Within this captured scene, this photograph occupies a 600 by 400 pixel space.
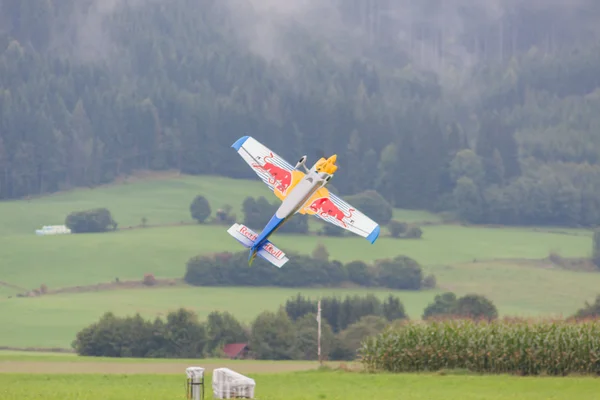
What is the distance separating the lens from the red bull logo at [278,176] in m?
36.4

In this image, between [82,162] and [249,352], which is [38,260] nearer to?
[82,162]

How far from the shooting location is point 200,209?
15238cm

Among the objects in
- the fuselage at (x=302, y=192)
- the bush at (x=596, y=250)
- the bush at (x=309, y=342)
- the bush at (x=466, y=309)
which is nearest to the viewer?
the fuselage at (x=302, y=192)

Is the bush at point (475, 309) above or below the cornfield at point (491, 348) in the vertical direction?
above

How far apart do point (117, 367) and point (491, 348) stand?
1451cm

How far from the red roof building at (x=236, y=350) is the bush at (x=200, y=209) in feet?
251

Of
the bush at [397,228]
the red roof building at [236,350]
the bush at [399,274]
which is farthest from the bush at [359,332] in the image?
the bush at [397,228]

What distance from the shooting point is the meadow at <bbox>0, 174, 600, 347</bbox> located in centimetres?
11431

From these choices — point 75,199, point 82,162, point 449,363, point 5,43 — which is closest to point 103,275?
point 75,199

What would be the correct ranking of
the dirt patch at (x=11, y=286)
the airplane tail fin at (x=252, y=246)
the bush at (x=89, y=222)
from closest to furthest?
the airplane tail fin at (x=252, y=246)
the dirt patch at (x=11, y=286)
the bush at (x=89, y=222)

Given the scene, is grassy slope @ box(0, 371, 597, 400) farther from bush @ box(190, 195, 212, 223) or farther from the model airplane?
bush @ box(190, 195, 212, 223)

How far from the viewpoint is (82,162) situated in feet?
580

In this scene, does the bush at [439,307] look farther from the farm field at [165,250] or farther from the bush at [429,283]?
the farm field at [165,250]

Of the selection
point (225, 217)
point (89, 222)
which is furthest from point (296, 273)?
point (89, 222)
